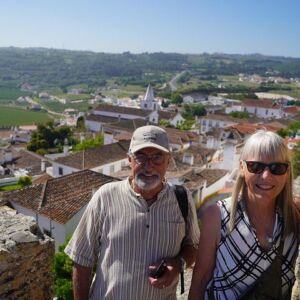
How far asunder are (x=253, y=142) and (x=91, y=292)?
185 centimetres

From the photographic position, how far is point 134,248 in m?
3.33

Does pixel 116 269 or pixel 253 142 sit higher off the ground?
pixel 253 142

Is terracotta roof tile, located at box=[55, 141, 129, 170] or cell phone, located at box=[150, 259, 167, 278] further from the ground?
cell phone, located at box=[150, 259, 167, 278]

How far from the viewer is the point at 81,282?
354cm

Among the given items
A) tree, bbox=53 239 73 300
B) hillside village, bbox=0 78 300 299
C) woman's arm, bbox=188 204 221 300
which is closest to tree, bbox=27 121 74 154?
hillside village, bbox=0 78 300 299

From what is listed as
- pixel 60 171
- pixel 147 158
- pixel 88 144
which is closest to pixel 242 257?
pixel 147 158

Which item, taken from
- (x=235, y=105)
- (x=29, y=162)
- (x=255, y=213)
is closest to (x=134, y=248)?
(x=255, y=213)

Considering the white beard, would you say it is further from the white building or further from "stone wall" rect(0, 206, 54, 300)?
the white building

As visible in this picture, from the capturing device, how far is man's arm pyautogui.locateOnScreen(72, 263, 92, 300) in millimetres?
3521

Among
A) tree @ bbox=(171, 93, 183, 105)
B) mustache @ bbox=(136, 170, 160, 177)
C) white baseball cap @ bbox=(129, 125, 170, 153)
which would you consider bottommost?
tree @ bbox=(171, 93, 183, 105)

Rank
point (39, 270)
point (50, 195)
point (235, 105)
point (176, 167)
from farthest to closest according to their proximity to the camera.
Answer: point (235, 105)
point (176, 167)
point (50, 195)
point (39, 270)

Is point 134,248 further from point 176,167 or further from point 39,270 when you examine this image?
point 176,167

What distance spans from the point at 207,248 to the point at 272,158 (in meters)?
0.81

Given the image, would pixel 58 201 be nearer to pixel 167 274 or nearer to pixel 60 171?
pixel 167 274
